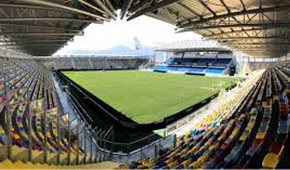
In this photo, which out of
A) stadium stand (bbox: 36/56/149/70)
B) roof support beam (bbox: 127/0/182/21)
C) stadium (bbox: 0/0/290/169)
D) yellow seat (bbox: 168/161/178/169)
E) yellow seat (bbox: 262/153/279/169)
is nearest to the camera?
yellow seat (bbox: 262/153/279/169)

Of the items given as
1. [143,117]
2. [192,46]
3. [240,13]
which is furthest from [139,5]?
[192,46]

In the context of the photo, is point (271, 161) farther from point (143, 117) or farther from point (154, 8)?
point (143, 117)

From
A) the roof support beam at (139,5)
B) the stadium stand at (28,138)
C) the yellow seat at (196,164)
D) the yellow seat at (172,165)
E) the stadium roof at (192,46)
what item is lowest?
the yellow seat at (172,165)

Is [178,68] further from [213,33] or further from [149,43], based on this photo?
[149,43]

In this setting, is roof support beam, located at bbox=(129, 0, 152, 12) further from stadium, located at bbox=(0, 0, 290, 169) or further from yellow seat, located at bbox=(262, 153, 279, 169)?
yellow seat, located at bbox=(262, 153, 279, 169)

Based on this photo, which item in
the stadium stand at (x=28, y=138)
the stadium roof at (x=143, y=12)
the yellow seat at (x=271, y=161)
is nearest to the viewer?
the yellow seat at (x=271, y=161)

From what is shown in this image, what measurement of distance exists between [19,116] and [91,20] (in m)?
4.90

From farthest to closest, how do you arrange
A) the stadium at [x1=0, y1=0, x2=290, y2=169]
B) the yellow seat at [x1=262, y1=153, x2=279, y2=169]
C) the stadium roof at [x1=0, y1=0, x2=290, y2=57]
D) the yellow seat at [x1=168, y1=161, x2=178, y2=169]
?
the stadium roof at [x1=0, y1=0, x2=290, y2=57] < the yellow seat at [x1=168, y1=161, x2=178, y2=169] < the stadium at [x1=0, y1=0, x2=290, y2=169] < the yellow seat at [x1=262, y1=153, x2=279, y2=169]

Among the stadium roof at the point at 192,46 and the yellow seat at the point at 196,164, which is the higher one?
the stadium roof at the point at 192,46

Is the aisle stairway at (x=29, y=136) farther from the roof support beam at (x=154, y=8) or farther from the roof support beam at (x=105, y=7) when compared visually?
the roof support beam at (x=154, y=8)

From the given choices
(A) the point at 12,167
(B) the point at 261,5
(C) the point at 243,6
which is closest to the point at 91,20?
(C) the point at 243,6

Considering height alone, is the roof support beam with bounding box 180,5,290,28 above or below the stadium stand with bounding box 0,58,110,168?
above

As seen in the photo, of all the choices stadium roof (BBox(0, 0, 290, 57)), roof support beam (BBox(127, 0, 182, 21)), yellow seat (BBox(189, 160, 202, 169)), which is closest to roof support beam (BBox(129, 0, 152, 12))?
stadium roof (BBox(0, 0, 290, 57))

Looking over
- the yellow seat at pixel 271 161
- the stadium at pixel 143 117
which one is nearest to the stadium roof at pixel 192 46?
the stadium at pixel 143 117
